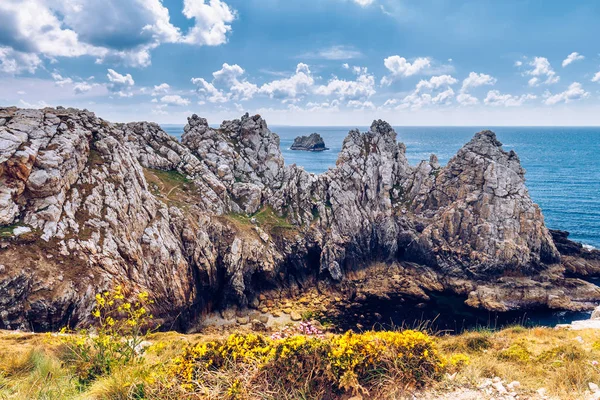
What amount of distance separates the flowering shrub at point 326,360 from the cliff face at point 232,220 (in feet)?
63.7

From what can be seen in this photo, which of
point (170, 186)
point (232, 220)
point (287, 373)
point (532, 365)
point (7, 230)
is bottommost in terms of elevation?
point (232, 220)

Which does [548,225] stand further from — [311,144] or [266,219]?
[311,144]

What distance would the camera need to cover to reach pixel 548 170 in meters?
108

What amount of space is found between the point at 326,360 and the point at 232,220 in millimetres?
33599

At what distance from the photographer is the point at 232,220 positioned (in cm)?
4122

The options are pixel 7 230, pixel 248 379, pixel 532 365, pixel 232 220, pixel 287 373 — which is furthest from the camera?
pixel 232 220

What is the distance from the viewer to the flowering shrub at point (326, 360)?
28.4 feet

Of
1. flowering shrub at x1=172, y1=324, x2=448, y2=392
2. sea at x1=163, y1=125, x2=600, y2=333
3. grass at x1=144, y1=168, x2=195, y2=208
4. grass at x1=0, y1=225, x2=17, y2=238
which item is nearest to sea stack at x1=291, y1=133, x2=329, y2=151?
sea at x1=163, y1=125, x2=600, y2=333

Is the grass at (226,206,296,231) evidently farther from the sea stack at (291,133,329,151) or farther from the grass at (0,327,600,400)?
the sea stack at (291,133,329,151)

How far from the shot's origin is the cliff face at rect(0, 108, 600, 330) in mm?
25328

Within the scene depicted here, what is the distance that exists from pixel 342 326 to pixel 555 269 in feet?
106


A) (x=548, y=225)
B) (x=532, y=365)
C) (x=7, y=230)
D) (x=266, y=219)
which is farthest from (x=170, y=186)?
(x=548, y=225)

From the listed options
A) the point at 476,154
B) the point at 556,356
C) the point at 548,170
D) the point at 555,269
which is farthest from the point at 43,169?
the point at 548,170

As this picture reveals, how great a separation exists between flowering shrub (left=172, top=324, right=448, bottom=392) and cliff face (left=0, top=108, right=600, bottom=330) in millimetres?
19420
